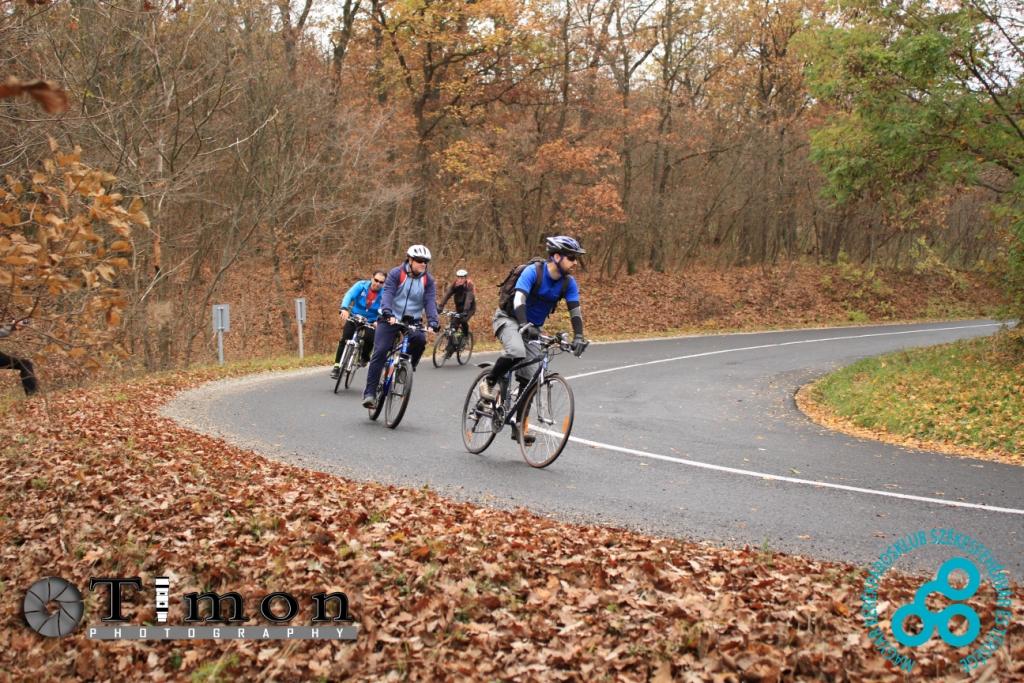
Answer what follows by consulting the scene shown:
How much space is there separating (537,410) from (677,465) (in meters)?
1.56

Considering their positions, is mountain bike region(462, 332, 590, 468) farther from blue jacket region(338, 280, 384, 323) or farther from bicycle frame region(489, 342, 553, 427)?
blue jacket region(338, 280, 384, 323)

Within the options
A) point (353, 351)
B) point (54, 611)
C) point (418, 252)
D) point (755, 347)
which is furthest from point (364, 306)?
point (755, 347)

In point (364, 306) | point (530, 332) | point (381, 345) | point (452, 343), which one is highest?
point (364, 306)

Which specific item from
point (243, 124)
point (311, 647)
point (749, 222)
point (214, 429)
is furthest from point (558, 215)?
point (311, 647)

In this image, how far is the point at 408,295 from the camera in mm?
11203

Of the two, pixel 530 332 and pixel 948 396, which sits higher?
pixel 530 332

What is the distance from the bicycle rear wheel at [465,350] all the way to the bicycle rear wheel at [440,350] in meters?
0.34

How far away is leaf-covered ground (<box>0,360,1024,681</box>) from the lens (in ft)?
14.3

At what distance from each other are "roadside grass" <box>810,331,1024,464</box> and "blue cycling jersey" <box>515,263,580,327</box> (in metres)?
5.44

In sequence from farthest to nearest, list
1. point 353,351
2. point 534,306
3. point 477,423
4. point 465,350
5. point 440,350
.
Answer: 1. point 465,350
2. point 440,350
3. point 353,351
4. point 477,423
5. point 534,306

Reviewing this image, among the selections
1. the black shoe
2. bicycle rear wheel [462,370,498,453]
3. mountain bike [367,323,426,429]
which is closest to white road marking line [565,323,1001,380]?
mountain bike [367,323,426,429]

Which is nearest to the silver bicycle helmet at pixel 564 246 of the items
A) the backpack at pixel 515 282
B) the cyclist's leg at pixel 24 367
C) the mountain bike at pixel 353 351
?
the backpack at pixel 515 282

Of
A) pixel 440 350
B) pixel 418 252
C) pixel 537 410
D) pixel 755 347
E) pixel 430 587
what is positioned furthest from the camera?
pixel 755 347

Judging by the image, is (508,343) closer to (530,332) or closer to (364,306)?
(530,332)
